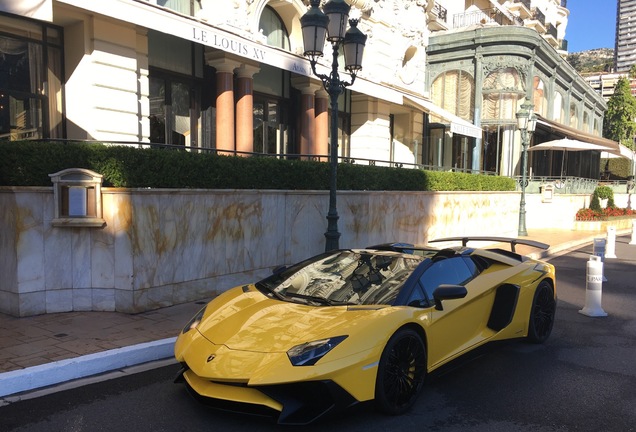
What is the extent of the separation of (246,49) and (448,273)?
8542 millimetres

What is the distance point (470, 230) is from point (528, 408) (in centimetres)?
1332

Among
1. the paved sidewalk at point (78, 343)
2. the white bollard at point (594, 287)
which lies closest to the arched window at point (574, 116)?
the white bollard at point (594, 287)

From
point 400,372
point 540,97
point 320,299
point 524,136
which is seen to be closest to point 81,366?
point 320,299

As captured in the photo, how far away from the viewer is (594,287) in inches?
291

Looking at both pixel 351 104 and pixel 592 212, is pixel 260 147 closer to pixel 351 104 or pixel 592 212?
pixel 351 104

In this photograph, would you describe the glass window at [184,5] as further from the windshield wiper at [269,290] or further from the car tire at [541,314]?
the car tire at [541,314]

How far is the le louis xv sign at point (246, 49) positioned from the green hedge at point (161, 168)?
3234 millimetres

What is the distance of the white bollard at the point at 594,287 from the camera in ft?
23.8

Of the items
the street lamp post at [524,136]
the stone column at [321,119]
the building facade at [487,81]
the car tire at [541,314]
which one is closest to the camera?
the car tire at [541,314]

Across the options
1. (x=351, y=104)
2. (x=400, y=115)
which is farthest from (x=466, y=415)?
(x=400, y=115)

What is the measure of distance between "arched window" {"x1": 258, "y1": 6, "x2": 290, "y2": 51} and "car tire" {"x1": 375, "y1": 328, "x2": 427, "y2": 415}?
12.9 metres

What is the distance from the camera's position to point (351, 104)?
66.1 ft

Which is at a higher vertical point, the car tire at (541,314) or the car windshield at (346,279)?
the car windshield at (346,279)

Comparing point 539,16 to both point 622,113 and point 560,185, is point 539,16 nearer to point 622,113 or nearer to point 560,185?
point 622,113
